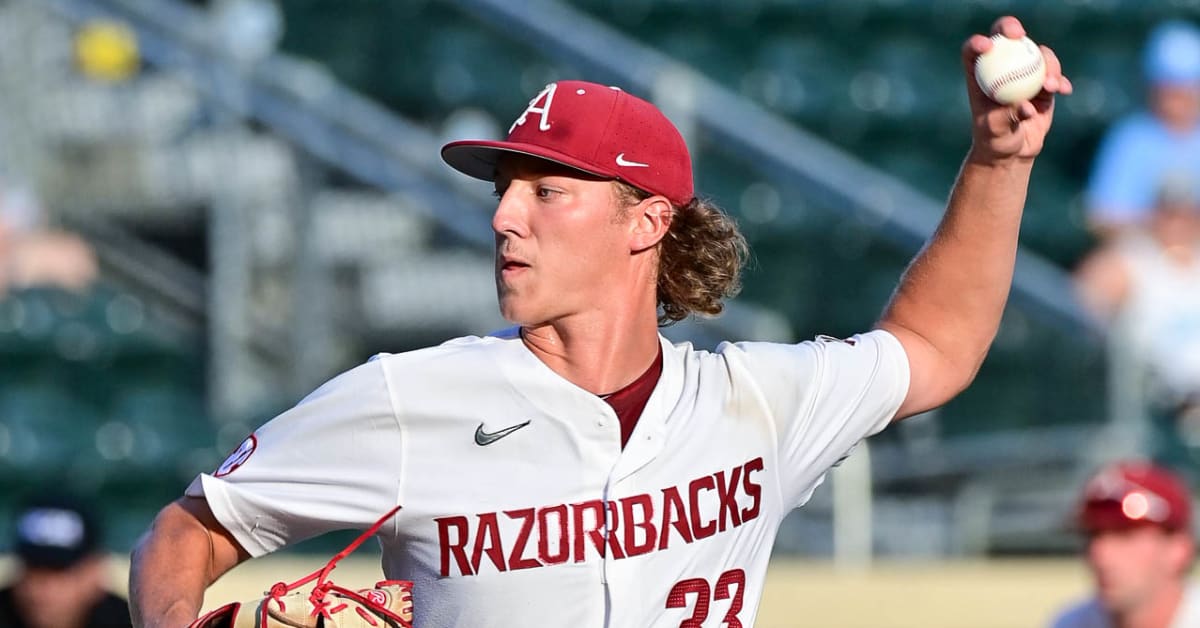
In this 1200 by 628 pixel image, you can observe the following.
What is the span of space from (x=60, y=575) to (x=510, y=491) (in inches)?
102

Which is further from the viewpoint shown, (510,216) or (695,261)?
(695,261)

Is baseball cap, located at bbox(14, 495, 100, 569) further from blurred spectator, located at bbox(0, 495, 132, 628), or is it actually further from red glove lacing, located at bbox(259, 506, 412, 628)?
red glove lacing, located at bbox(259, 506, 412, 628)

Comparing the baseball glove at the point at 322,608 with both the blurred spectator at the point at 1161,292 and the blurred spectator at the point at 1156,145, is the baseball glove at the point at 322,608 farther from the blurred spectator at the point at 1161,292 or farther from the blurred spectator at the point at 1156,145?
the blurred spectator at the point at 1156,145

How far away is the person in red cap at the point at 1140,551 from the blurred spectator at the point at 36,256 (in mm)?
3857

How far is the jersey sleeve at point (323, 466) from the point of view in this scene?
2.40 meters

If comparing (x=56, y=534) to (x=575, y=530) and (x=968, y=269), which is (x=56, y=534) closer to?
(x=575, y=530)

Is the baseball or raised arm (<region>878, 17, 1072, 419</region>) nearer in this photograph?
the baseball

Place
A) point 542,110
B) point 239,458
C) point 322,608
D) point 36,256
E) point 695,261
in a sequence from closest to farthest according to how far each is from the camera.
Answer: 1. point 322,608
2. point 239,458
3. point 542,110
4. point 695,261
5. point 36,256

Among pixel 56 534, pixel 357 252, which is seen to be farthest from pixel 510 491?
pixel 357 252

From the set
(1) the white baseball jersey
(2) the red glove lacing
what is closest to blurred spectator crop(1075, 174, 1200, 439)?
(1) the white baseball jersey

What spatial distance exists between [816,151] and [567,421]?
4614 mm

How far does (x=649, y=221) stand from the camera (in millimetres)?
2658

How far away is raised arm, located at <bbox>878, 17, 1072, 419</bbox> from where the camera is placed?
259 centimetres

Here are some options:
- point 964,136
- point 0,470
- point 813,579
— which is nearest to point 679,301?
point 813,579
